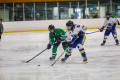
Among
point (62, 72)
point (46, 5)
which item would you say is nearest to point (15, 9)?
point (46, 5)

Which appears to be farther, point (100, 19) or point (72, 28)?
point (100, 19)

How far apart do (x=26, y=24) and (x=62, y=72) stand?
422 inches

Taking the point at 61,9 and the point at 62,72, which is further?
the point at 61,9

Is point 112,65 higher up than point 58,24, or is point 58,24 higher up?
point 58,24

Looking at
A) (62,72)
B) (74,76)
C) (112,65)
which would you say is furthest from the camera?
(112,65)

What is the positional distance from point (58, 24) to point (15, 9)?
8.80ft

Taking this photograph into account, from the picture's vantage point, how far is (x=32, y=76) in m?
3.62

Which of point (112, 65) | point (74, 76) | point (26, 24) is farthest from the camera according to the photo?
point (26, 24)

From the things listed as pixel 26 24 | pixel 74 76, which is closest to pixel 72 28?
pixel 74 76

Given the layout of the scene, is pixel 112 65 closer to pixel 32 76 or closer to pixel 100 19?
pixel 32 76

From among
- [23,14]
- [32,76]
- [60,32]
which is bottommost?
[32,76]

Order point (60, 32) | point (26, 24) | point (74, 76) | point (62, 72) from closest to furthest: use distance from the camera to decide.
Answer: point (74, 76)
point (62, 72)
point (60, 32)
point (26, 24)

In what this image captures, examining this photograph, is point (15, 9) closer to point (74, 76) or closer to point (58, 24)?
point (58, 24)

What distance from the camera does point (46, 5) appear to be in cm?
1462
